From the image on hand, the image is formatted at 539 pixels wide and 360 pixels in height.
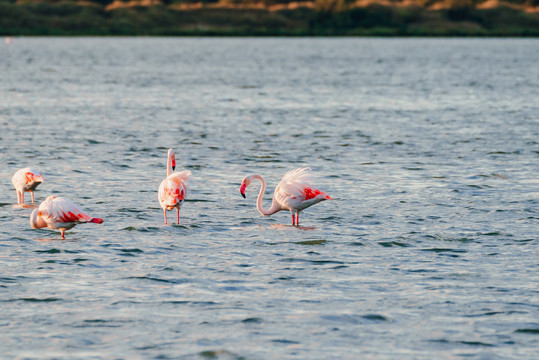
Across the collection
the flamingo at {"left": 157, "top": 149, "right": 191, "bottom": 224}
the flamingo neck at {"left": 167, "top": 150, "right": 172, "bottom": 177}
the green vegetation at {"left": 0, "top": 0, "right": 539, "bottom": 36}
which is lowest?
the flamingo at {"left": 157, "top": 149, "right": 191, "bottom": 224}

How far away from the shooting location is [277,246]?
15.6 m

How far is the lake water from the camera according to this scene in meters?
11.1

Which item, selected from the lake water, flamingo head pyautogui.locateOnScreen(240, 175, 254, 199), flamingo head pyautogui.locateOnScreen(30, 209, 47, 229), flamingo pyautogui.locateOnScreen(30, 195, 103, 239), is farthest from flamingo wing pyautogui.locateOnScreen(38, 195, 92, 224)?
flamingo head pyautogui.locateOnScreen(240, 175, 254, 199)

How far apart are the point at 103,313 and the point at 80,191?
29.7 feet

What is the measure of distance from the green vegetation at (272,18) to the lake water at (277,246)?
13797 cm

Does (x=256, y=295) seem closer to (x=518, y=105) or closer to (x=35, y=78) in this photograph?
(x=518, y=105)

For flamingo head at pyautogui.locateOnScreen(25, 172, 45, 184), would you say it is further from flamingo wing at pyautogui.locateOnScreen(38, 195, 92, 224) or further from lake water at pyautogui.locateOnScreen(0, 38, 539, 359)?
flamingo wing at pyautogui.locateOnScreen(38, 195, 92, 224)

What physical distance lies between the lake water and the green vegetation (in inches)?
5432

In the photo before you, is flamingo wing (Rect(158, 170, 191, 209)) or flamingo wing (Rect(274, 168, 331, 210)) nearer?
flamingo wing (Rect(158, 170, 191, 209))

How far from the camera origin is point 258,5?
181000 millimetres

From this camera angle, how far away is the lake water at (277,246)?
36.4ft

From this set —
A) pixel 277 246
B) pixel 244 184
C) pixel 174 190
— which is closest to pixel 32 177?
pixel 174 190

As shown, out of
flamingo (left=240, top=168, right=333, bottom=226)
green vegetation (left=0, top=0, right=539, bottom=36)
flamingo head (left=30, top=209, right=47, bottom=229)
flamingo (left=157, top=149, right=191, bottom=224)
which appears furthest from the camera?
green vegetation (left=0, top=0, right=539, bottom=36)

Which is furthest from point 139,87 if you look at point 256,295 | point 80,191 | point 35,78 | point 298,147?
point 256,295
